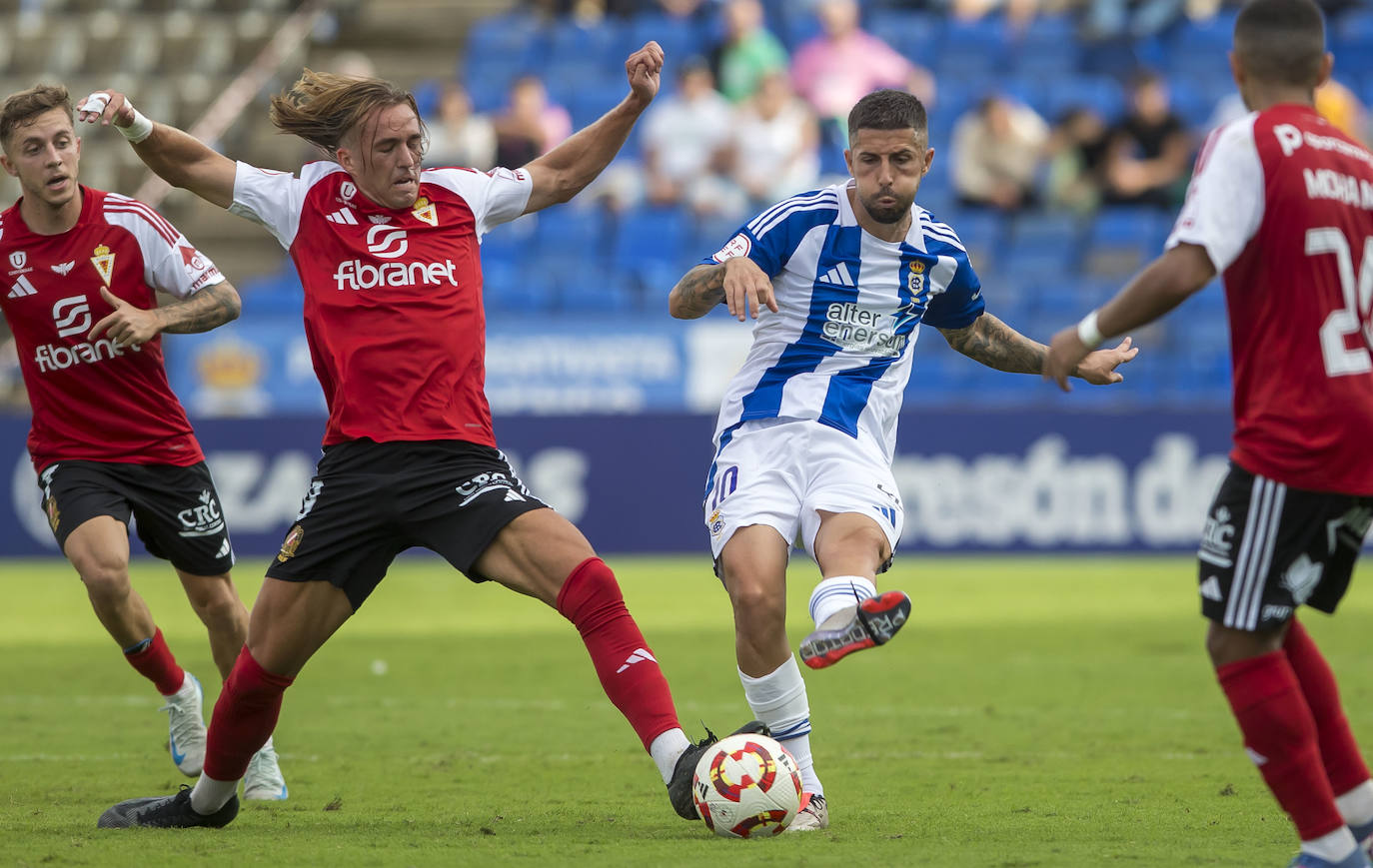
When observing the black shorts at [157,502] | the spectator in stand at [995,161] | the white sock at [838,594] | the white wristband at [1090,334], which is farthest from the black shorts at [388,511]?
the spectator in stand at [995,161]

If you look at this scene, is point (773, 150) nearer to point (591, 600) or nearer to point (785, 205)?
point (785, 205)

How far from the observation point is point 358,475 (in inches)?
209

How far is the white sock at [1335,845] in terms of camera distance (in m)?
4.25

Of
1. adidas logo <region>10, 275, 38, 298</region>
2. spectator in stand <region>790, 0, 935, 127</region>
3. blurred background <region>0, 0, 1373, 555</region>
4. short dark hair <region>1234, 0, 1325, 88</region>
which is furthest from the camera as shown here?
spectator in stand <region>790, 0, 935, 127</region>

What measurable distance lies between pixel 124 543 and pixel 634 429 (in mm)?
8722

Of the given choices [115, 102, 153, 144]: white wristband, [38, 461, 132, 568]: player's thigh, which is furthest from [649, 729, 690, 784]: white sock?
[115, 102, 153, 144]: white wristband

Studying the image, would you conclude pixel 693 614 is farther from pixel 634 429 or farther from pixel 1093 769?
pixel 1093 769

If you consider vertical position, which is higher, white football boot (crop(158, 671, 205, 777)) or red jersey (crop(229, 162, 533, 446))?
red jersey (crop(229, 162, 533, 446))

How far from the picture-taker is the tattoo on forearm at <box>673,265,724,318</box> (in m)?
5.65

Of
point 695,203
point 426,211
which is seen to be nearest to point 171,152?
point 426,211

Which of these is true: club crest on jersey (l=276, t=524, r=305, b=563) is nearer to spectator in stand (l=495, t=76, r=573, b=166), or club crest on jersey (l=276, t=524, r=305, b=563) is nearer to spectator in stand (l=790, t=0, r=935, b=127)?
spectator in stand (l=495, t=76, r=573, b=166)

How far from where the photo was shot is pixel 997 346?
622 centimetres

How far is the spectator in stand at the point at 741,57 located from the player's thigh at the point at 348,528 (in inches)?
549

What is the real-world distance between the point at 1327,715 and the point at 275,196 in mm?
3590
